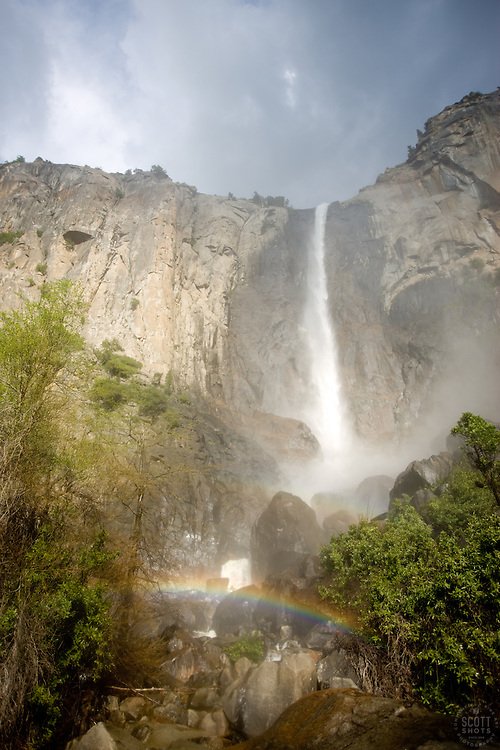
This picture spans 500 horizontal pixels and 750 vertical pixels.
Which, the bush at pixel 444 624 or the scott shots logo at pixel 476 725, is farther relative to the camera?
the bush at pixel 444 624

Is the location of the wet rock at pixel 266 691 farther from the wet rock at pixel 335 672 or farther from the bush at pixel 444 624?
the bush at pixel 444 624

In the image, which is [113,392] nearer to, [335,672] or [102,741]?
[335,672]

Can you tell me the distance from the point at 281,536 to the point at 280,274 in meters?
48.4

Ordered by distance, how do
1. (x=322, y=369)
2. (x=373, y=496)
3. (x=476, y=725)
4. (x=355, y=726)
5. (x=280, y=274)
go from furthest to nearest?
(x=280, y=274) < (x=322, y=369) < (x=373, y=496) < (x=355, y=726) < (x=476, y=725)

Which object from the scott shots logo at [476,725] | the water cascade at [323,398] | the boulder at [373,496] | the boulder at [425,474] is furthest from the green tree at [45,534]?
the water cascade at [323,398]

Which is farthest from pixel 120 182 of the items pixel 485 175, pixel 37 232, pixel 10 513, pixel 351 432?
pixel 10 513

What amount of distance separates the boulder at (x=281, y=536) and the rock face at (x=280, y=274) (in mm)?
21741

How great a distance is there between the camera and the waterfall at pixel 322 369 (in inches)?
2206

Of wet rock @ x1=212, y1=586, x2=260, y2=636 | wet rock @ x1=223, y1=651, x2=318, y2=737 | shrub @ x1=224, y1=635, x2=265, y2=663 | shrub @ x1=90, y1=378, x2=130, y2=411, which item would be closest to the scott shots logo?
wet rock @ x1=223, y1=651, x2=318, y2=737

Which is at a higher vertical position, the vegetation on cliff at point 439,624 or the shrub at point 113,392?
the shrub at point 113,392

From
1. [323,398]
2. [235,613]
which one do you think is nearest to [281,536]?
[235,613]

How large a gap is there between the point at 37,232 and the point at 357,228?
178 feet

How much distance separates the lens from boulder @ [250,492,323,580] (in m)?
28.1

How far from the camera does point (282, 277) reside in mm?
67062
